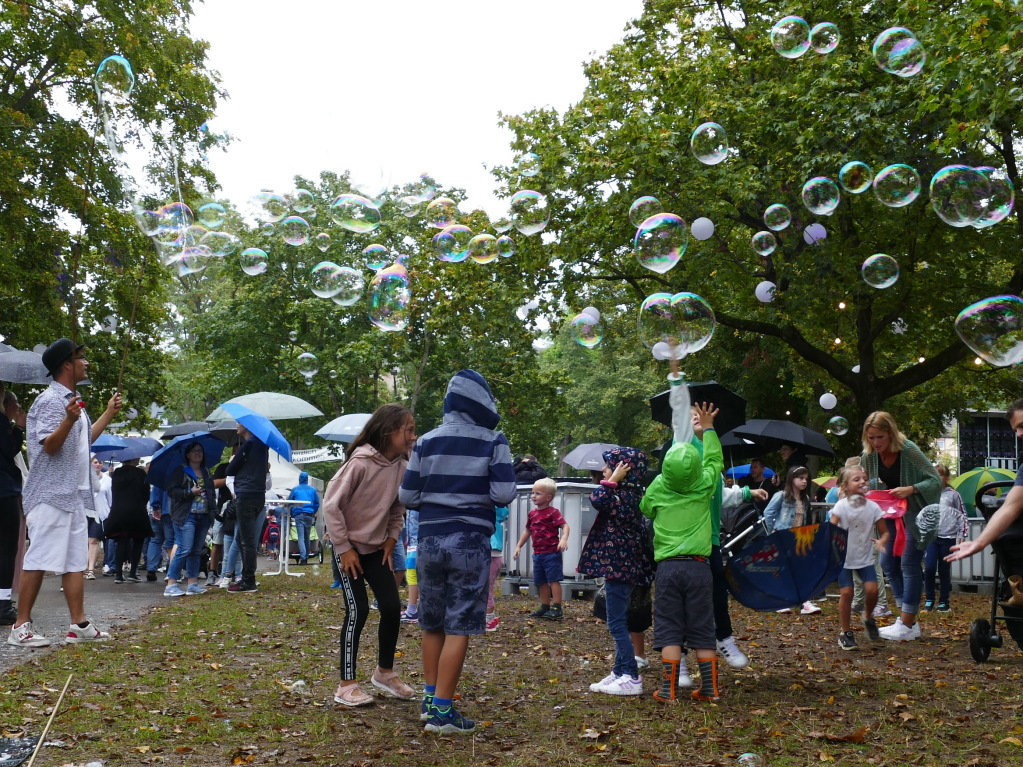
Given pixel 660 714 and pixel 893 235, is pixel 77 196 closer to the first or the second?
pixel 893 235

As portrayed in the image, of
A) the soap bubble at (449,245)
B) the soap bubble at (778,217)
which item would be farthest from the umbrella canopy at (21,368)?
the soap bubble at (778,217)

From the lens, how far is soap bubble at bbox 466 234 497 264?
15.6 m

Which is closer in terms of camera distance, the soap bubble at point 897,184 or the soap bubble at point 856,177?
the soap bubble at point 897,184

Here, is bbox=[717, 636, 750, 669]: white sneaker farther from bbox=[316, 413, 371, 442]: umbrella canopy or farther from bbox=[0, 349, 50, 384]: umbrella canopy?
bbox=[316, 413, 371, 442]: umbrella canopy

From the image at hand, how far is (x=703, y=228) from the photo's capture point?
679 inches

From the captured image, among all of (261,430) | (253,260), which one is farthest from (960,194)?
(253,260)

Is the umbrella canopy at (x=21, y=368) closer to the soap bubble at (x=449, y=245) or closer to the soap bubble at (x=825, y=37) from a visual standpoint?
the soap bubble at (x=449, y=245)

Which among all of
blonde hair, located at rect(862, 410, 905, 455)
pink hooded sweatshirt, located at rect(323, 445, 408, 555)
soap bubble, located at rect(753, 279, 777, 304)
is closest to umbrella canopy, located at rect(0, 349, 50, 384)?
pink hooded sweatshirt, located at rect(323, 445, 408, 555)

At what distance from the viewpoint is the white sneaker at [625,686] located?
21.1 ft

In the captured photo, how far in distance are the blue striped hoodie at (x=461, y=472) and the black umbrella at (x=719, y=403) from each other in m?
4.74

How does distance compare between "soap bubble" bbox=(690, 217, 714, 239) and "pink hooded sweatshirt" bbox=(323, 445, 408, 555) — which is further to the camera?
"soap bubble" bbox=(690, 217, 714, 239)

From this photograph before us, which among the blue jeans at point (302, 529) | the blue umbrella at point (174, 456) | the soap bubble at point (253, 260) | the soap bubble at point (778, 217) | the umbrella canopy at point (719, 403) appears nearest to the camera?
the umbrella canopy at point (719, 403)

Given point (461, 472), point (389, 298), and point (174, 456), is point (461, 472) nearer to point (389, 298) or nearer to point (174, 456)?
→ point (389, 298)

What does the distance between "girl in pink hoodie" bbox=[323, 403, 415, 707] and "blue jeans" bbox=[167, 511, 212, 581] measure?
6654 millimetres
